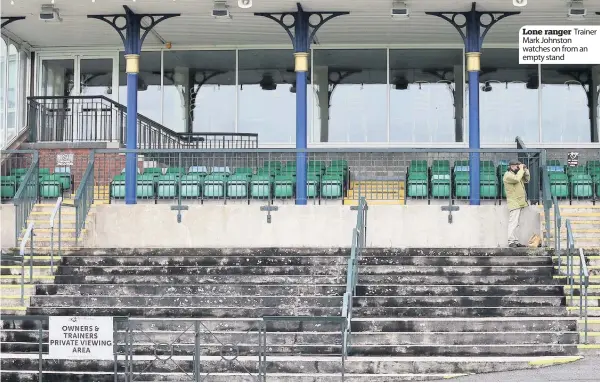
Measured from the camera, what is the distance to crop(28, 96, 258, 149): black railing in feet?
82.7

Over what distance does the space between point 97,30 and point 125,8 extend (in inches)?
122

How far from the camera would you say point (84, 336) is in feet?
43.9

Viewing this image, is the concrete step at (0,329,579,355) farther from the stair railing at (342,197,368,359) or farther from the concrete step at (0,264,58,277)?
the concrete step at (0,264,58,277)

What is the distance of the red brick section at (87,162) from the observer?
22772 millimetres

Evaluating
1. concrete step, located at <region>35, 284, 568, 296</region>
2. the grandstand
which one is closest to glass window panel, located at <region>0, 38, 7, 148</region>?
the grandstand

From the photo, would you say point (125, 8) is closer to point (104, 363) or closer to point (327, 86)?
point (327, 86)

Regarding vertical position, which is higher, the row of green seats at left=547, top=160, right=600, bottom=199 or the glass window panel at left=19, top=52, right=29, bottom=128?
the glass window panel at left=19, top=52, right=29, bottom=128

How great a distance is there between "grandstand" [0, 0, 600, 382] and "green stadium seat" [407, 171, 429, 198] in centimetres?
4

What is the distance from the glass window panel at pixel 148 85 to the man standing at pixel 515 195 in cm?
976

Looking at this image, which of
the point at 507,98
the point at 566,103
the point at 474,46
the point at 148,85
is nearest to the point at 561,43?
the point at 474,46

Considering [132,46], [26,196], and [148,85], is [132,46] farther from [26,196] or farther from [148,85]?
[148,85]

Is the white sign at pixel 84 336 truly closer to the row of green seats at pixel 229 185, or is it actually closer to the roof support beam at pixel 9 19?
the row of green seats at pixel 229 185

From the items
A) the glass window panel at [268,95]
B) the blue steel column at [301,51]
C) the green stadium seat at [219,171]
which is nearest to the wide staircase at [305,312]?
the green stadium seat at [219,171]

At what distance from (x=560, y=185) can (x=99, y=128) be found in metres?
10.3
